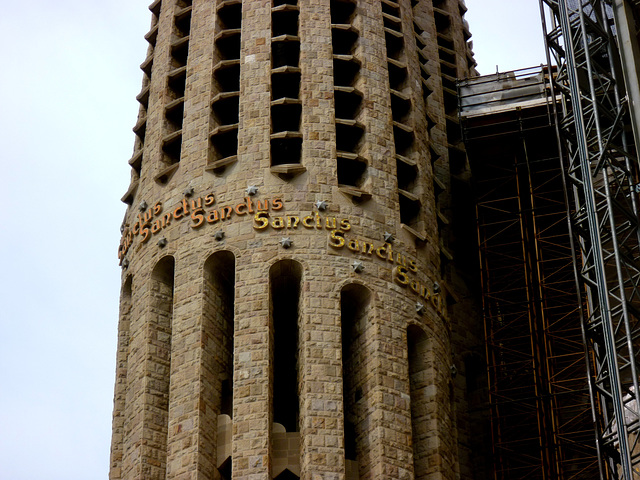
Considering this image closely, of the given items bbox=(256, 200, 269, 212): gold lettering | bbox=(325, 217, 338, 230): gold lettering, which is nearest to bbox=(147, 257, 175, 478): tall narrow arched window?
bbox=(256, 200, 269, 212): gold lettering

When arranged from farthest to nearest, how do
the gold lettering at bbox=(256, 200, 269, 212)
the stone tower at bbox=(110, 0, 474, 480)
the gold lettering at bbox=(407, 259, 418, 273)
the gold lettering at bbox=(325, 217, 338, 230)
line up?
the gold lettering at bbox=(407, 259, 418, 273) → the gold lettering at bbox=(256, 200, 269, 212) → the gold lettering at bbox=(325, 217, 338, 230) → the stone tower at bbox=(110, 0, 474, 480)

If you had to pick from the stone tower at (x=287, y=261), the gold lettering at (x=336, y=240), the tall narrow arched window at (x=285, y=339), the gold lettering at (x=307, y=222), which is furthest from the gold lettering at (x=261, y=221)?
the gold lettering at (x=336, y=240)

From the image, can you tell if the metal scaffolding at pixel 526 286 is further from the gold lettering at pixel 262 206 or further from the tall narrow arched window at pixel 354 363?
the gold lettering at pixel 262 206

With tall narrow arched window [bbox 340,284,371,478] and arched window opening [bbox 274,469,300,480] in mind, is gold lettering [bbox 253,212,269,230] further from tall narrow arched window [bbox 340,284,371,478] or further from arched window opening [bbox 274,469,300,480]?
arched window opening [bbox 274,469,300,480]

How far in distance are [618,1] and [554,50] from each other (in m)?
9.30

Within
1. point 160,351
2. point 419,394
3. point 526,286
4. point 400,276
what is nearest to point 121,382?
point 160,351

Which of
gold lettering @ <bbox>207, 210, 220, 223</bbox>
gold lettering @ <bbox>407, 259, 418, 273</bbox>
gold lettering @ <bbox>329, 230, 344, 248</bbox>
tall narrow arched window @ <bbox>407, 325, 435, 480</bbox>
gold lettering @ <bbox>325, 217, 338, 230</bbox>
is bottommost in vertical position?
tall narrow arched window @ <bbox>407, 325, 435, 480</bbox>

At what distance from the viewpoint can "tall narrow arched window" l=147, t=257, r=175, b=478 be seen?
184ft

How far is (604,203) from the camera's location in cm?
5306

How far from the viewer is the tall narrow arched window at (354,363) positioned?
55.3 meters

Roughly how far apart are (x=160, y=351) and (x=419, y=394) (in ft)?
26.1

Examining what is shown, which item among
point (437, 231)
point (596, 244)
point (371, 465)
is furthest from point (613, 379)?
point (437, 231)

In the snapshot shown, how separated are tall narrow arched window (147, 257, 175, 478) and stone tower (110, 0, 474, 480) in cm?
5

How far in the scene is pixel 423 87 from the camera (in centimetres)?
6675
